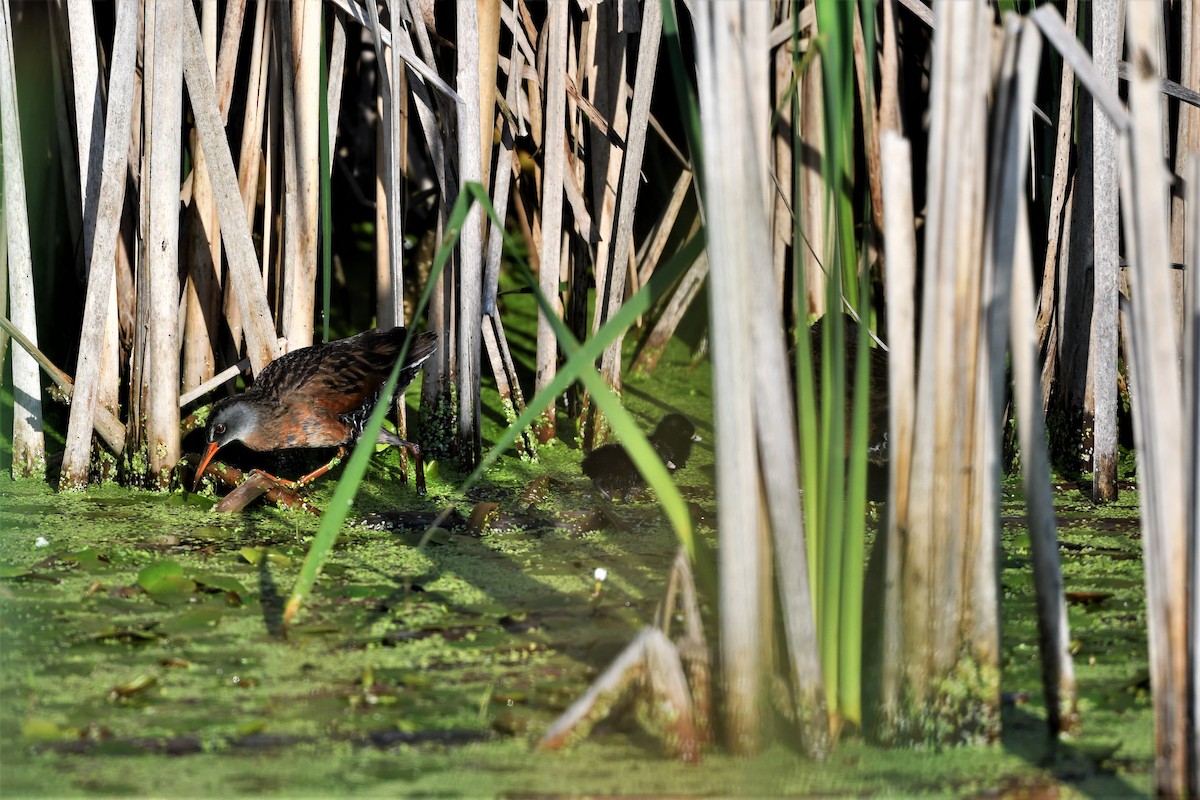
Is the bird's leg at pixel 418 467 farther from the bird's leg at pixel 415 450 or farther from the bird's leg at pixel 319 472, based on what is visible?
the bird's leg at pixel 319 472

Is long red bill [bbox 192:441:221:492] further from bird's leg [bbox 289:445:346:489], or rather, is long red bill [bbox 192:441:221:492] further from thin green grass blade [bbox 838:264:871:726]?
thin green grass blade [bbox 838:264:871:726]

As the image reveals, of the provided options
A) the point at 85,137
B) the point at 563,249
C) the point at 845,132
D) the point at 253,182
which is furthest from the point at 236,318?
the point at 845,132

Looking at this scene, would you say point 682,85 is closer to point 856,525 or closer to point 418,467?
point 856,525

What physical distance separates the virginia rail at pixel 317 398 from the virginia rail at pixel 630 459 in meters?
0.66

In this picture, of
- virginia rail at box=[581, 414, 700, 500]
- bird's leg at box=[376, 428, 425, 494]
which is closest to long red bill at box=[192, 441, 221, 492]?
bird's leg at box=[376, 428, 425, 494]

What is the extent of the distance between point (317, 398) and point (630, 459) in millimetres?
1227

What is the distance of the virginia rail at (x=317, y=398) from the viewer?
4.56 metres

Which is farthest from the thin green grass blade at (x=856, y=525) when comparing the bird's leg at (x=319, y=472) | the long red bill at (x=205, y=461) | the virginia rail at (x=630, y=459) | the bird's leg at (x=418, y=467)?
the long red bill at (x=205, y=461)

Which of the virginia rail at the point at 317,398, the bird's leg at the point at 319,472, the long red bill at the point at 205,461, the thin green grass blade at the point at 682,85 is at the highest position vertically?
the thin green grass blade at the point at 682,85

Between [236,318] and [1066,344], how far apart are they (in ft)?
10.4


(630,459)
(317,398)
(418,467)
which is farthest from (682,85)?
(317,398)

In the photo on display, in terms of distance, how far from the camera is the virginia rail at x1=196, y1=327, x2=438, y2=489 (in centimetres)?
456

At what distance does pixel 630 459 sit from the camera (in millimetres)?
4547

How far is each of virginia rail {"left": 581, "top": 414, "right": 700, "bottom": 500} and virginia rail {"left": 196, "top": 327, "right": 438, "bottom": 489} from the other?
2.17 feet
